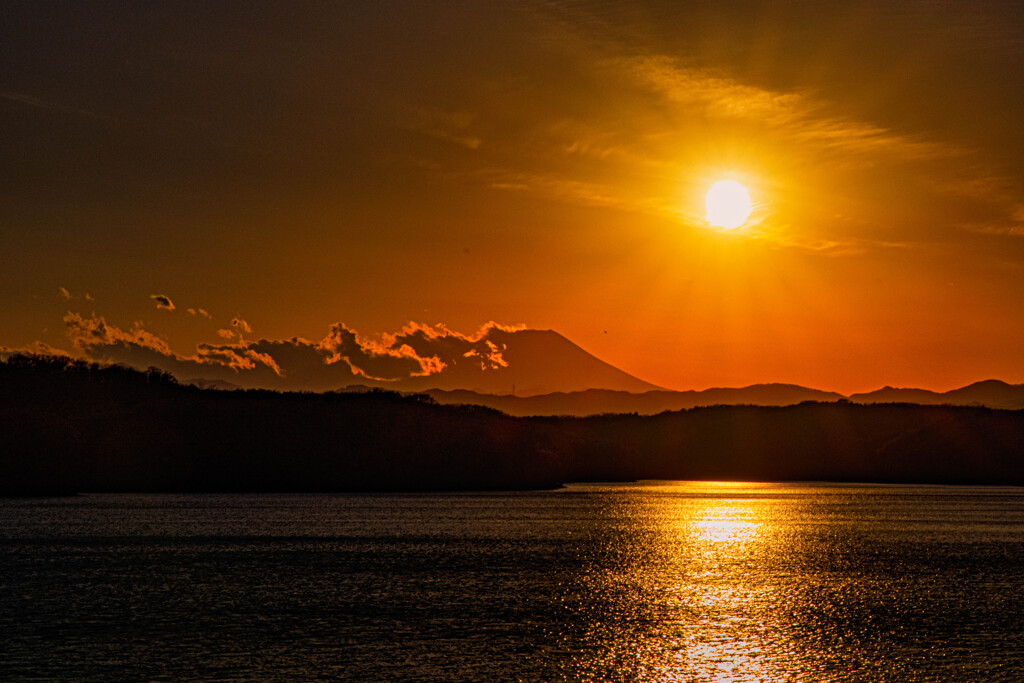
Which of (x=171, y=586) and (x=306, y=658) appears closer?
(x=306, y=658)

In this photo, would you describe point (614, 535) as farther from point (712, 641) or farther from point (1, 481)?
point (1, 481)

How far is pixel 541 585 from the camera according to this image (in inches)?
2462

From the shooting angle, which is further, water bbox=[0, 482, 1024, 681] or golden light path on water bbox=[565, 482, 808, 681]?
water bbox=[0, 482, 1024, 681]

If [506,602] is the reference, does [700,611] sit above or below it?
below

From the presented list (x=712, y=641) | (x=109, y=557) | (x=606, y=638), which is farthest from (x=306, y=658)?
(x=109, y=557)

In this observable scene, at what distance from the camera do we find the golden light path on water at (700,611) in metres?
38.8

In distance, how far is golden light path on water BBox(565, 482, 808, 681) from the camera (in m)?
38.8

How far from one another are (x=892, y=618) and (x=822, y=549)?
39459 millimetres

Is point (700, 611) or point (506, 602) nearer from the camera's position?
point (700, 611)

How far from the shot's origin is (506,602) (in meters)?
55.0

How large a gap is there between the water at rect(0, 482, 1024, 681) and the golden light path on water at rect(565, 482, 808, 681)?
18cm

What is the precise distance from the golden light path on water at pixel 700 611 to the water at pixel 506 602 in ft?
0.60

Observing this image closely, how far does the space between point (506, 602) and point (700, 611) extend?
9.57 metres

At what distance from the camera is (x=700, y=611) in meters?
52.9
